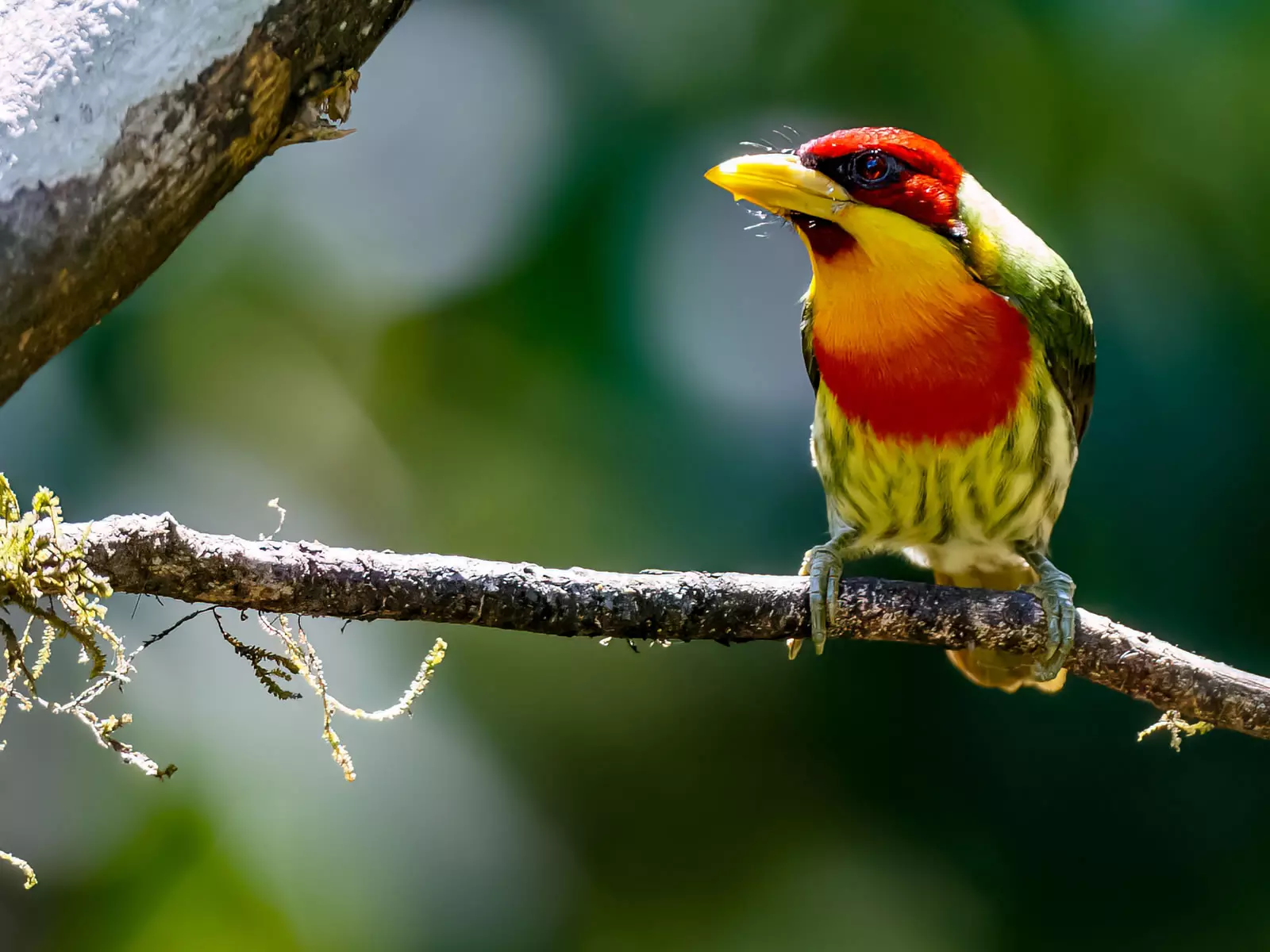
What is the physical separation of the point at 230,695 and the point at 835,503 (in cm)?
223

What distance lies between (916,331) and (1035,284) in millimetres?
342

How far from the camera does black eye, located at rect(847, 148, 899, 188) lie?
7.38 feet

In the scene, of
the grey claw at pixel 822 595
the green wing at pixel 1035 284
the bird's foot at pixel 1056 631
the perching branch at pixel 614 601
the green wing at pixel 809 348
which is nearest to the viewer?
the perching branch at pixel 614 601

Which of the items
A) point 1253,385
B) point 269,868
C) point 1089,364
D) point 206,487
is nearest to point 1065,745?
point 1253,385

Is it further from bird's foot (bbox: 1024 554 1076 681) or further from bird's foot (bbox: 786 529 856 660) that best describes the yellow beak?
bird's foot (bbox: 1024 554 1076 681)

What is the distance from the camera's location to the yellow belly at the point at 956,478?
2.36m

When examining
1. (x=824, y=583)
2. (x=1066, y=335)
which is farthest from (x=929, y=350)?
(x=824, y=583)

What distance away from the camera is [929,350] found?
88.9 inches

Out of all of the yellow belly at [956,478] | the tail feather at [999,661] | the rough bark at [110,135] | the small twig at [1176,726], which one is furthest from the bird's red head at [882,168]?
the rough bark at [110,135]

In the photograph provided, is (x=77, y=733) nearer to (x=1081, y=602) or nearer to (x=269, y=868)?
(x=269, y=868)

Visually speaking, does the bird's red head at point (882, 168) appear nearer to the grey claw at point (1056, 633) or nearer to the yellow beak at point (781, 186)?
the yellow beak at point (781, 186)

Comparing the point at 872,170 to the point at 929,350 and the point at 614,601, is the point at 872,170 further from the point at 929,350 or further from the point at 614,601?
the point at 614,601

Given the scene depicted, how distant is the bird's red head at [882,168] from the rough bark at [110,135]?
4.17 ft

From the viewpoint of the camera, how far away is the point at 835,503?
2604 millimetres
